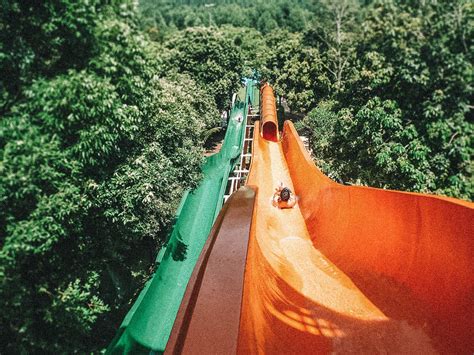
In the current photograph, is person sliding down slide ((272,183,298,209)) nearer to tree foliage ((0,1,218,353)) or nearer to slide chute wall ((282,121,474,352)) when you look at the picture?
slide chute wall ((282,121,474,352))

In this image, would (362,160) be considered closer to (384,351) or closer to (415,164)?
(415,164)

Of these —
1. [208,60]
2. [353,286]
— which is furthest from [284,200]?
[208,60]

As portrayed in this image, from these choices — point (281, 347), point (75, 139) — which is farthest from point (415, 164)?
point (75, 139)

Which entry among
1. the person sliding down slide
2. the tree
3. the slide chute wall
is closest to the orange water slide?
the slide chute wall

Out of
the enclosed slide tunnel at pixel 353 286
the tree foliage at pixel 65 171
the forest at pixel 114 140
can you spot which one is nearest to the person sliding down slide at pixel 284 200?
the enclosed slide tunnel at pixel 353 286

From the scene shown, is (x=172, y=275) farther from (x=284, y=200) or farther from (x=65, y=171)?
(x=65, y=171)

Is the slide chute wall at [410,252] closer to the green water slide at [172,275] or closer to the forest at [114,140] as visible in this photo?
the forest at [114,140]
